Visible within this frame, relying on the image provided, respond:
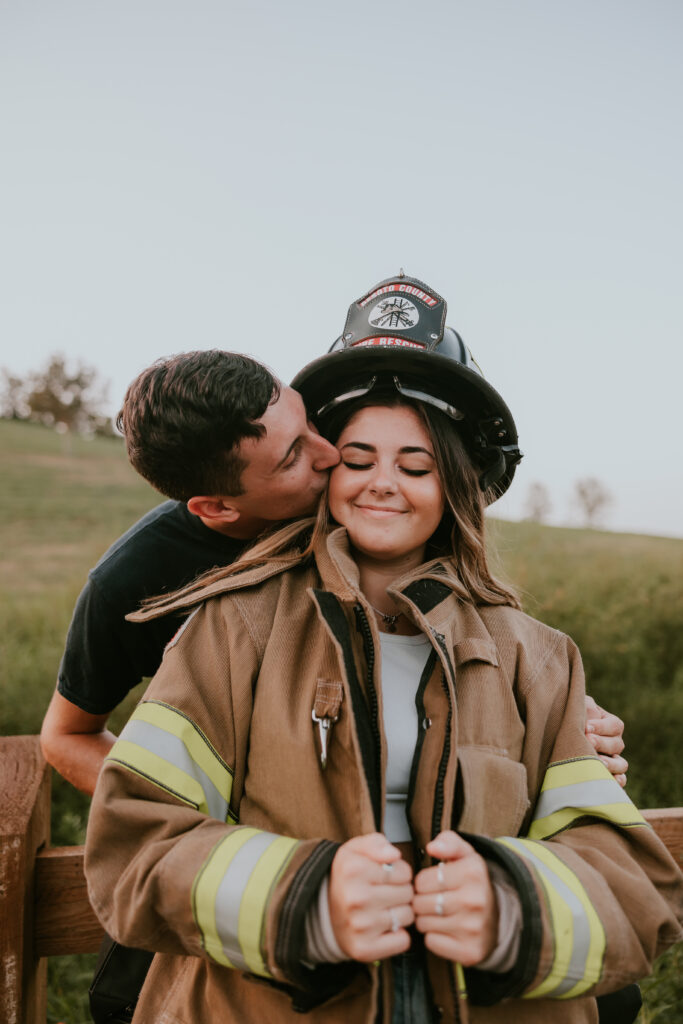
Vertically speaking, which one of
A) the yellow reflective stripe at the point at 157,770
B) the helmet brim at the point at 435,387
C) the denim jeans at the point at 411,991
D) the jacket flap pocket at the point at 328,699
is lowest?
the denim jeans at the point at 411,991

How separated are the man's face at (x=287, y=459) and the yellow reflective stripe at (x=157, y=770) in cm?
109

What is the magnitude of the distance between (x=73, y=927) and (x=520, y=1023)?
4.35 feet

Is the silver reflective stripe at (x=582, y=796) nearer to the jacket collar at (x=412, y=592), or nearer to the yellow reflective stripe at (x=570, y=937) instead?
the yellow reflective stripe at (x=570, y=937)

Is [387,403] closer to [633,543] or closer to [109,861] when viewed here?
[109,861]

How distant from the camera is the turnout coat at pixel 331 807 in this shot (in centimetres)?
163

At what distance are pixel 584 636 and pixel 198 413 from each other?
14.3 feet

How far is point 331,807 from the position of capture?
1.91 metres

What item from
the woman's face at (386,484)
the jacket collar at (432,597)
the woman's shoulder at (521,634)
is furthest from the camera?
the woman's face at (386,484)

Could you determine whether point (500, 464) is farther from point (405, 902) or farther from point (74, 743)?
point (74, 743)

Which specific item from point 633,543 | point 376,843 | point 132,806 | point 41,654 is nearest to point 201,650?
point 132,806

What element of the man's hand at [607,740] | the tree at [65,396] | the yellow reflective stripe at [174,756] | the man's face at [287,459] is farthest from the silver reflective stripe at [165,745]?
the tree at [65,396]

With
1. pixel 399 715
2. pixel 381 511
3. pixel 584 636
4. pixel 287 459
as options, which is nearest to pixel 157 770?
pixel 399 715

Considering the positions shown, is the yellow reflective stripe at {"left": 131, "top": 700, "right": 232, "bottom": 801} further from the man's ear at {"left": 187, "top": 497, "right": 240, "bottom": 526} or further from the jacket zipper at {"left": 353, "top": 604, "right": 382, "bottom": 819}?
the man's ear at {"left": 187, "top": 497, "right": 240, "bottom": 526}

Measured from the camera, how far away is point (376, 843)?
5.22ft
